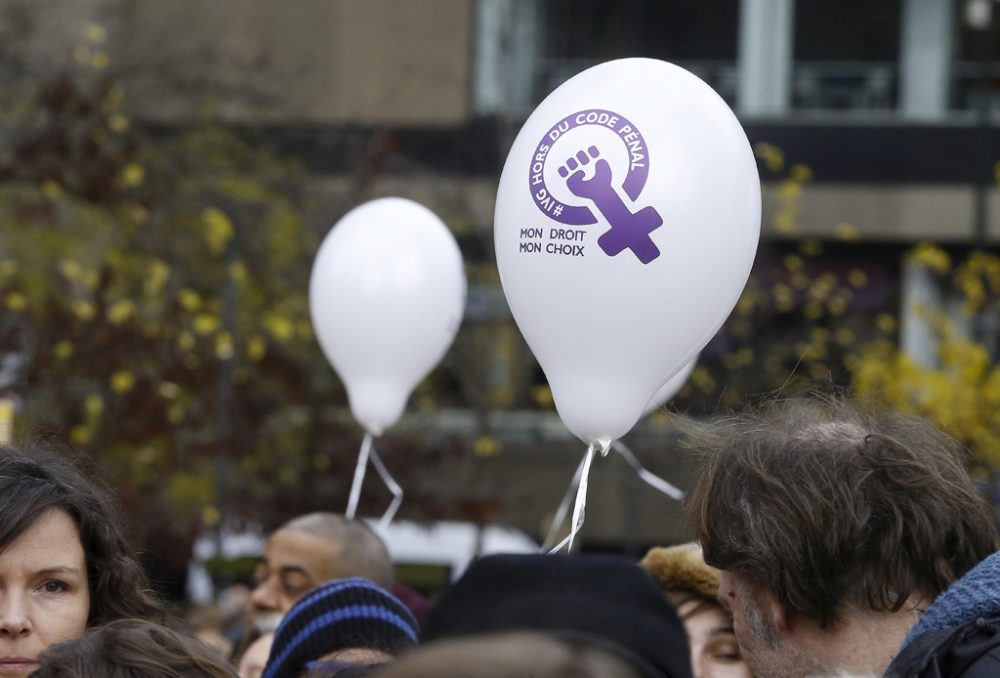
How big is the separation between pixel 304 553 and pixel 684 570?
1.44 meters

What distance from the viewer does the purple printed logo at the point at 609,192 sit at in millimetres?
2932

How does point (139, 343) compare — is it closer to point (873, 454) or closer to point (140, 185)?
A: point (140, 185)

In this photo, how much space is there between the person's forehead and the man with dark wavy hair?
1919 millimetres

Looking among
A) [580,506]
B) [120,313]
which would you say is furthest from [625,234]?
[120,313]

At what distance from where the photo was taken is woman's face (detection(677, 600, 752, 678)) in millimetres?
3133

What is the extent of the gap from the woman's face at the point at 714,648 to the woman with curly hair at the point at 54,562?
3.73ft

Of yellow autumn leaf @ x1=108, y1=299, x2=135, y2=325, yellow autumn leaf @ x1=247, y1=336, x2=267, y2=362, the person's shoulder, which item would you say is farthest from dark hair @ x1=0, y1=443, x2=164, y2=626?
yellow autumn leaf @ x1=247, y1=336, x2=267, y2=362

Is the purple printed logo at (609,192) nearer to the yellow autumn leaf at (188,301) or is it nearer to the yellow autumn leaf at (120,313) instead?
the yellow autumn leaf at (120,313)

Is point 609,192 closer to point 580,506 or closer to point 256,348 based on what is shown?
point 580,506

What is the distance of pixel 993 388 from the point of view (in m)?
12.4

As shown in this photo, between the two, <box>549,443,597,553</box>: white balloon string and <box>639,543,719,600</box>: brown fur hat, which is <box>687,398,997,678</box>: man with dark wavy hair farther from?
<box>639,543,719,600</box>: brown fur hat

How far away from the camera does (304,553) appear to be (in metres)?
4.23

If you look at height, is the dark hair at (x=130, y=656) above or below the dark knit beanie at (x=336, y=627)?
above

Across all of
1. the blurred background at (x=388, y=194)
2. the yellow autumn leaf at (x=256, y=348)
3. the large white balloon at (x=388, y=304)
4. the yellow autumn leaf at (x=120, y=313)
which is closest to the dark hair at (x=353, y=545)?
the large white balloon at (x=388, y=304)
